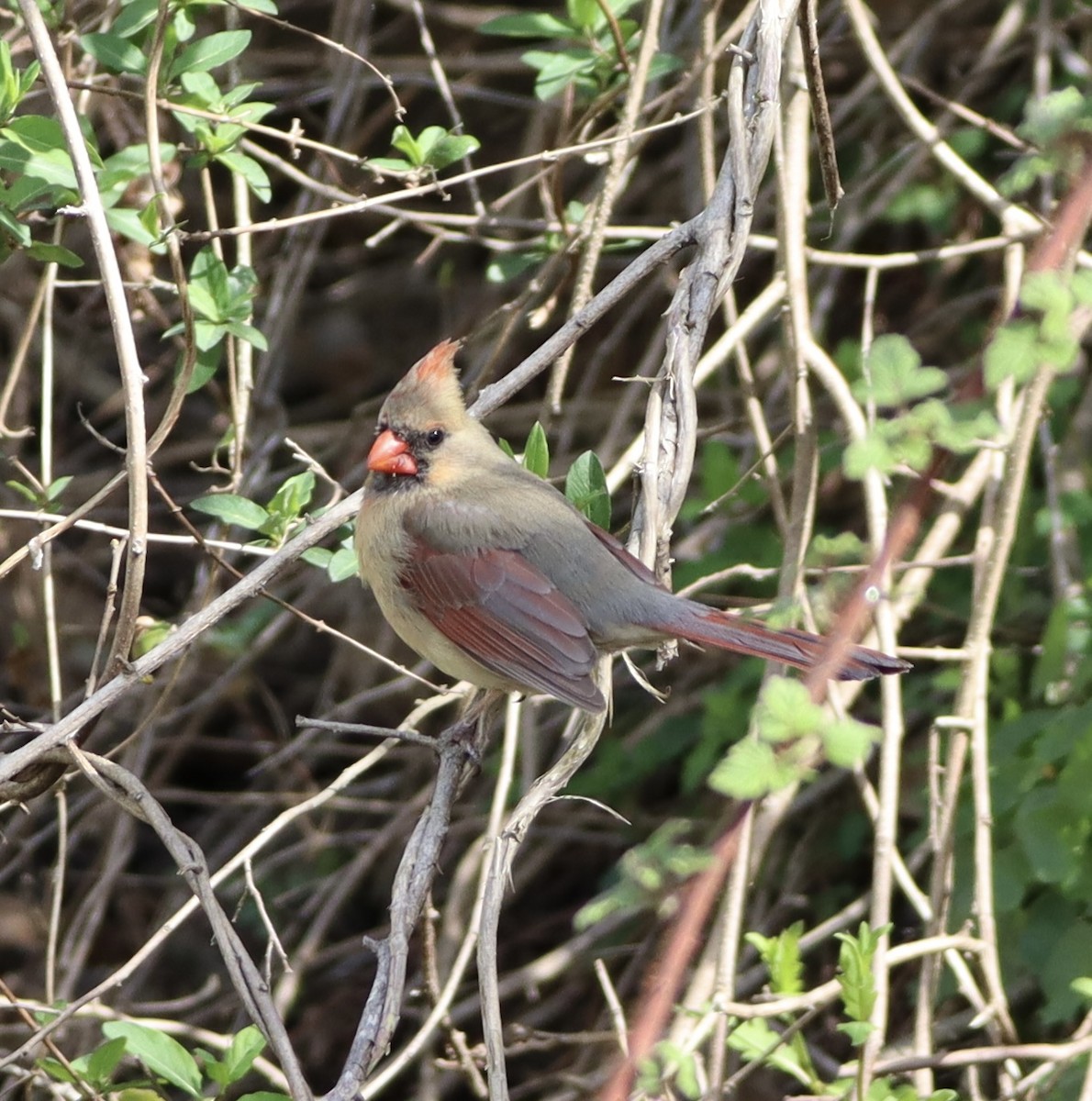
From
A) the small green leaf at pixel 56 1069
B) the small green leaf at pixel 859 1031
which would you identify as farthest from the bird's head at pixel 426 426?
the small green leaf at pixel 859 1031

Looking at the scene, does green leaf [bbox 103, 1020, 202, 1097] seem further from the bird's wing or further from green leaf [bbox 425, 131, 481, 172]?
green leaf [bbox 425, 131, 481, 172]

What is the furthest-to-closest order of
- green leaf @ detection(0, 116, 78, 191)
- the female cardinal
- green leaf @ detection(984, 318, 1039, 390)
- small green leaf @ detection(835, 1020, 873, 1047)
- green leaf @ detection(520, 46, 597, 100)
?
green leaf @ detection(520, 46, 597, 100) → the female cardinal → green leaf @ detection(0, 116, 78, 191) → small green leaf @ detection(835, 1020, 873, 1047) → green leaf @ detection(984, 318, 1039, 390)

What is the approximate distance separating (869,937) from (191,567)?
374cm

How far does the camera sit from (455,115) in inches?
131

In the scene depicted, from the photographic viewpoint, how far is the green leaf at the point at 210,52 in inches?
112

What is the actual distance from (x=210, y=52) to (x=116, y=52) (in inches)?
7.0

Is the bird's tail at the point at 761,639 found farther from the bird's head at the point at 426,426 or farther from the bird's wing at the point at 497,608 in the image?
the bird's head at the point at 426,426

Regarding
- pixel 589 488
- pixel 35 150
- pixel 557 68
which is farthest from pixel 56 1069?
pixel 557 68

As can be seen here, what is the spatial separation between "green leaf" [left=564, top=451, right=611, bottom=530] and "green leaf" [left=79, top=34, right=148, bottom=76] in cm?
112

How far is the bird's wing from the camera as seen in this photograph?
292cm

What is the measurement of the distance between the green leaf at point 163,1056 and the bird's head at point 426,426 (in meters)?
1.31

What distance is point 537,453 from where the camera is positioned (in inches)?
112

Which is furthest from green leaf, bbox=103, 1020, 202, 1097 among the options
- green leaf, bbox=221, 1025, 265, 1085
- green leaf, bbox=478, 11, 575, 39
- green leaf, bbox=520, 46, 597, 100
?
green leaf, bbox=478, 11, 575, 39

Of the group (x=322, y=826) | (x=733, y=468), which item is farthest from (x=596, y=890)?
(x=733, y=468)
